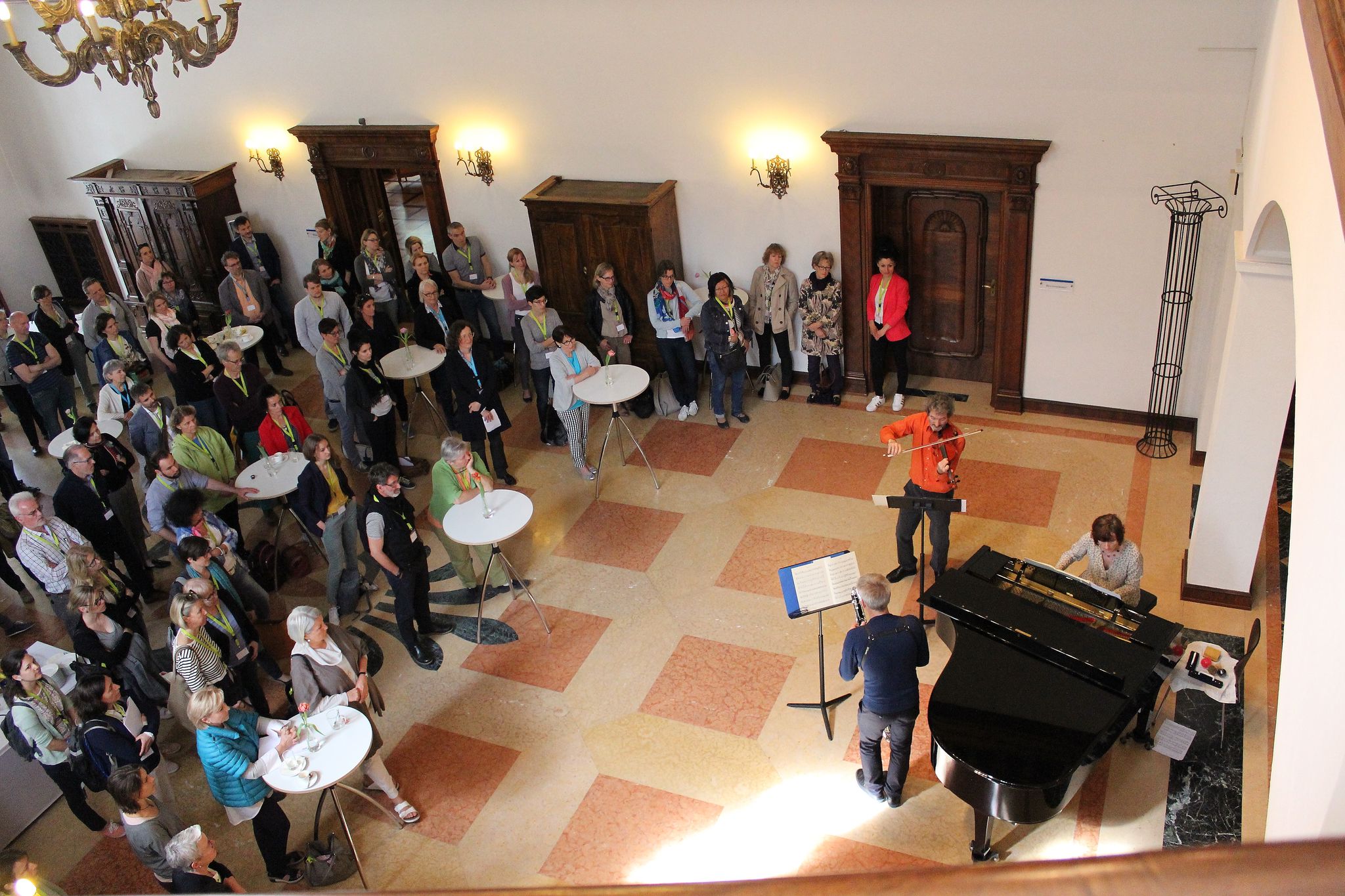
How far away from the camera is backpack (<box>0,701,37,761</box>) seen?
18.6 ft

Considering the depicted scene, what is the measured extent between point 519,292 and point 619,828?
Answer: 18.7ft

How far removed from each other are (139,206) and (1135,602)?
11.7m

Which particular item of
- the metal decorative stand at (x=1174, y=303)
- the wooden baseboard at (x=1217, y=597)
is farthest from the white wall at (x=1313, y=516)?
the metal decorative stand at (x=1174, y=303)

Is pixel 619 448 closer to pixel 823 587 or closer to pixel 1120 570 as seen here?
pixel 823 587

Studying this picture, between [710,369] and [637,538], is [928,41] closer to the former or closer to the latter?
[710,369]

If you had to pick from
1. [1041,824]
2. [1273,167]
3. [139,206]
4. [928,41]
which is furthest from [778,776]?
[139,206]

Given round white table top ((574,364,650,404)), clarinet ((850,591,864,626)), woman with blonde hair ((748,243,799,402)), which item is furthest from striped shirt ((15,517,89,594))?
woman with blonde hair ((748,243,799,402))

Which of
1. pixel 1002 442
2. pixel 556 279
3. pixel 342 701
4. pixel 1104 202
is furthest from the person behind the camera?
pixel 556 279

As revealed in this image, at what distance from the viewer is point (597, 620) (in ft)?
24.9

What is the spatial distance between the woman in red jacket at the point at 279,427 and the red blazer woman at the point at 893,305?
5084mm

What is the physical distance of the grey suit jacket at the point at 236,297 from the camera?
10844 mm

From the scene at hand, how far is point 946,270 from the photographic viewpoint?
9.62 meters

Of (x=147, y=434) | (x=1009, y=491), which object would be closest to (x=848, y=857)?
(x=1009, y=491)

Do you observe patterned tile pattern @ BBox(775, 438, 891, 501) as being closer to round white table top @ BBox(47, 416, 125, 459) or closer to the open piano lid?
the open piano lid
